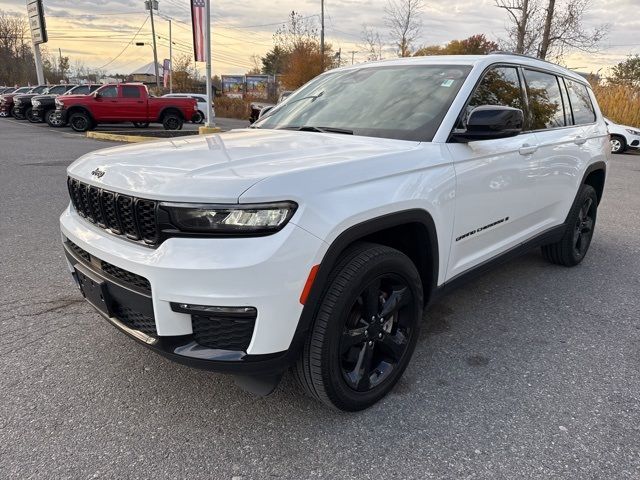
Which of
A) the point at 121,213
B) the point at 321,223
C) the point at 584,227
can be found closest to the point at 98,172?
the point at 121,213

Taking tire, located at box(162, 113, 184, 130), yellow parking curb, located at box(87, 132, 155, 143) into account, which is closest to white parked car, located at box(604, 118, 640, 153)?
yellow parking curb, located at box(87, 132, 155, 143)

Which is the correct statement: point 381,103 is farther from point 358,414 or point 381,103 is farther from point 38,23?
point 38,23

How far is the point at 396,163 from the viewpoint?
2.43 m

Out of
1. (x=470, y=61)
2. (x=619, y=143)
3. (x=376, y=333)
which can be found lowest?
(x=619, y=143)

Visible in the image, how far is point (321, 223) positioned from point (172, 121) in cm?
2009

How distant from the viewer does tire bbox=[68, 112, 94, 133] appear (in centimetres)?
1861

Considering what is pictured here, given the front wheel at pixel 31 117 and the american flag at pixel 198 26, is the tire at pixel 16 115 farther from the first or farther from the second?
the american flag at pixel 198 26

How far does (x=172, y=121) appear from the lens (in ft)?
67.4

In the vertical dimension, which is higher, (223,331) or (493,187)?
(493,187)

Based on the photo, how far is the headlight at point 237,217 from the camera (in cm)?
192

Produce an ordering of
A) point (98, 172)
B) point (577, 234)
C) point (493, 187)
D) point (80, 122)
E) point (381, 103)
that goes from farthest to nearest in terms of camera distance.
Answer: point (80, 122)
point (577, 234)
point (381, 103)
point (493, 187)
point (98, 172)

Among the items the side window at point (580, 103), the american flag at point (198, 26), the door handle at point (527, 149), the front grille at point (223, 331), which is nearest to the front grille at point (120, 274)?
the front grille at point (223, 331)

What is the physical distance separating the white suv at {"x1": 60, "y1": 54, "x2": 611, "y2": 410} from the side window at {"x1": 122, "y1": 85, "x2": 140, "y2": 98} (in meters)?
17.7

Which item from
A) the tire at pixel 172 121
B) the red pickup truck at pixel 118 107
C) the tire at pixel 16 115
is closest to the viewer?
the red pickup truck at pixel 118 107
